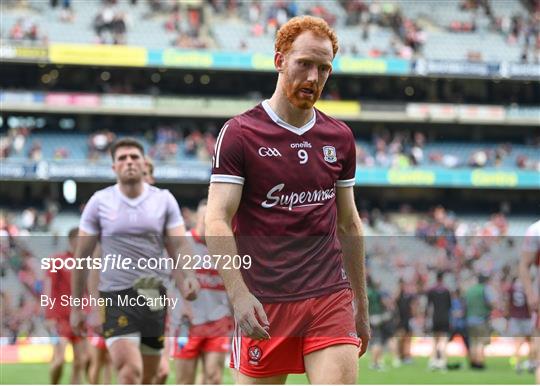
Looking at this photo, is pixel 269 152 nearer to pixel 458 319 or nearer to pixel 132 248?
pixel 132 248

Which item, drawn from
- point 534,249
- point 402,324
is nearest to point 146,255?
point 534,249

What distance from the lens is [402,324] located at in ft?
75.0

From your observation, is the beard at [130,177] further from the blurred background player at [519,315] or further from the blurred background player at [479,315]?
the blurred background player at [479,315]

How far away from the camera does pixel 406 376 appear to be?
19.7 m

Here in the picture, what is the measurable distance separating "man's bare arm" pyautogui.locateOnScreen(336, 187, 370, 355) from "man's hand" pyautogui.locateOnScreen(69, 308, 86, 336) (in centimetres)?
316

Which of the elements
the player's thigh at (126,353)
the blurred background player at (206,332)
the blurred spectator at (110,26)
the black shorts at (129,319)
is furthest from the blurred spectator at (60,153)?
the player's thigh at (126,353)

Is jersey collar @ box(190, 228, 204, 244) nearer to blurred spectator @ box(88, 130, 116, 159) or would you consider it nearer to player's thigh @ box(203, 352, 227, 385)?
player's thigh @ box(203, 352, 227, 385)

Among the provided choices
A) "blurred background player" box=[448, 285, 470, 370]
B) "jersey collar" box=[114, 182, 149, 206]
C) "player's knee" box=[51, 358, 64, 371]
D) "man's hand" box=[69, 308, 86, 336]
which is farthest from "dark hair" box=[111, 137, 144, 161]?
"blurred background player" box=[448, 285, 470, 370]

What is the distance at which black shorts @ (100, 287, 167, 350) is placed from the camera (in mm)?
8977

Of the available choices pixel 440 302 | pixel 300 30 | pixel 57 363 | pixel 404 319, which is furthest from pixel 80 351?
pixel 404 319

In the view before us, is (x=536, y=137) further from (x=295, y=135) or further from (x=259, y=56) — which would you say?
(x=295, y=135)

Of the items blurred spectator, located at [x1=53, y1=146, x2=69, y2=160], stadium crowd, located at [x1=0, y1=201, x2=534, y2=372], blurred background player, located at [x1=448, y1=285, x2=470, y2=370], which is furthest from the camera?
blurred spectator, located at [x1=53, y1=146, x2=69, y2=160]

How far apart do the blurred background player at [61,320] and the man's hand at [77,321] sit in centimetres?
43

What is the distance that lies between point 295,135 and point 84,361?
8475 millimetres
